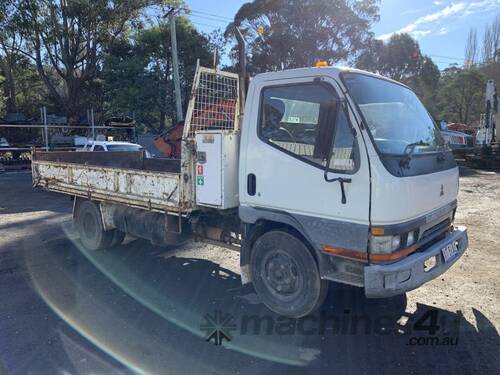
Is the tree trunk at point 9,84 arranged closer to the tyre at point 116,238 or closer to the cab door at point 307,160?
the tyre at point 116,238

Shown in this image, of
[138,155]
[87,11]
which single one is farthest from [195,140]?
[87,11]

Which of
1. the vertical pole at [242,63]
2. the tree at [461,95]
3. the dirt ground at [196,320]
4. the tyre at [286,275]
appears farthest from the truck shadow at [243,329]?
the tree at [461,95]

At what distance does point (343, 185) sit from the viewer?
11.4 feet

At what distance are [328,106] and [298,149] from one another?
0.48 m

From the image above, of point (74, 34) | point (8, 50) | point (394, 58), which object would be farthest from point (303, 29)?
point (8, 50)

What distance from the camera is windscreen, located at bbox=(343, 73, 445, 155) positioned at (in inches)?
140

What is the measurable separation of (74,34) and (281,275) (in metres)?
26.6

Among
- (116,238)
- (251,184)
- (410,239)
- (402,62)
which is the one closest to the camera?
(410,239)

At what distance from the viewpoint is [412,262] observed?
345cm

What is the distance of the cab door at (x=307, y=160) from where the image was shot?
135 inches

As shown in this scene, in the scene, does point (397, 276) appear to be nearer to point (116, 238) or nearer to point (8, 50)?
point (116, 238)

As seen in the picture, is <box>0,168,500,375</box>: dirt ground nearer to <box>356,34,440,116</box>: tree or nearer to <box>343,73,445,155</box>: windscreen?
<box>343,73,445,155</box>: windscreen

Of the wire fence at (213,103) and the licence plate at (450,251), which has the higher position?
the wire fence at (213,103)

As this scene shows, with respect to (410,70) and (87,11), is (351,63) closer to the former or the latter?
(410,70)
